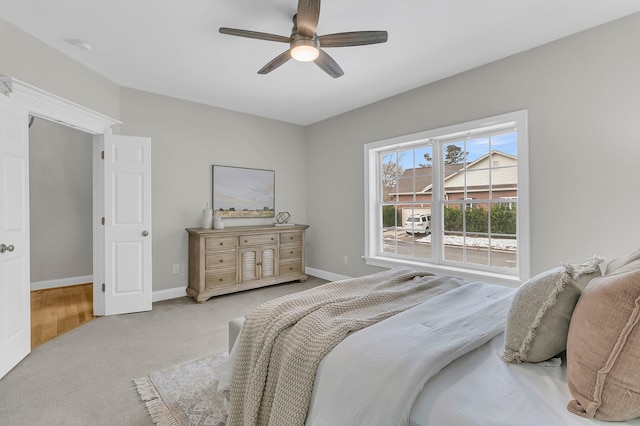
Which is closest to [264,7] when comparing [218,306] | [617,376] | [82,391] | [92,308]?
[617,376]

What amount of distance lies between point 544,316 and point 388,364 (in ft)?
1.91

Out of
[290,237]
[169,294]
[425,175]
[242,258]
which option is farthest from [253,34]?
[169,294]

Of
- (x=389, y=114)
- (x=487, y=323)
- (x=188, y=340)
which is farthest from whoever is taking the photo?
(x=389, y=114)

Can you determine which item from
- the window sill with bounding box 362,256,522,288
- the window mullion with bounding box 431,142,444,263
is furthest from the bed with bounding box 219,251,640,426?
the window mullion with bounding box 431,142,444,263

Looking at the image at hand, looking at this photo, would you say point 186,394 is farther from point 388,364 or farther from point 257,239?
point 257,239

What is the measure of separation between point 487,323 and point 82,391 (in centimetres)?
256

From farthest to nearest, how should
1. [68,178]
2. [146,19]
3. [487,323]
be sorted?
[68,178] < [146,19] < [487,323]

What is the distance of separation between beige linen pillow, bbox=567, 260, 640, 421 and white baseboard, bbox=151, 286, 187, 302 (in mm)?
4297

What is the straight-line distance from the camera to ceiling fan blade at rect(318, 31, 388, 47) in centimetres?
226

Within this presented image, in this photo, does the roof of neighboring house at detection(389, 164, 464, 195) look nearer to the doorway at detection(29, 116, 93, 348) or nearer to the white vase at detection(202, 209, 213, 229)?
the white vase at detection(202, 209, 213, 229)

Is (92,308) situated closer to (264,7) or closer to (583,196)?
(264,7)

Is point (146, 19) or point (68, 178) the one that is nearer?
point (146, 19)

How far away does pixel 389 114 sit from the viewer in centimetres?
428

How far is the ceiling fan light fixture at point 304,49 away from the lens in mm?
2346
